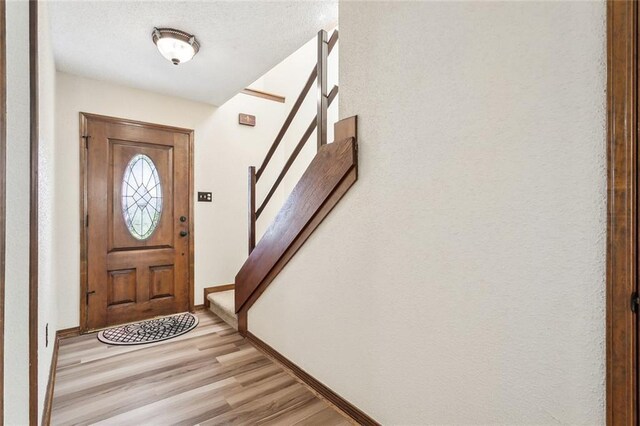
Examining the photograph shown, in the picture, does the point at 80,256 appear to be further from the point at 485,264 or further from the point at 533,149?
the point at 533,149

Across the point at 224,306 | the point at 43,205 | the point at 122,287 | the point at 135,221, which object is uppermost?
the point at 43,205

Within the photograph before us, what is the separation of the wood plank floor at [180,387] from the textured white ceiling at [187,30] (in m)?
2.29

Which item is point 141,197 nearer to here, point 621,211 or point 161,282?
point 161,282

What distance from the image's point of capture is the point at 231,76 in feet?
9.32

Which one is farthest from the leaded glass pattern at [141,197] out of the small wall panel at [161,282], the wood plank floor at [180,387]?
the wood plank floor at [180,387]

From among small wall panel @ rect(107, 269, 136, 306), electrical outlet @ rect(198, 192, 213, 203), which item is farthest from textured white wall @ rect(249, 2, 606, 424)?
A: small wall panel @ rect(107, 269, 136, 306)

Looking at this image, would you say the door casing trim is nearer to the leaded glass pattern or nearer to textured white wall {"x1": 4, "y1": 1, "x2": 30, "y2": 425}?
textured white wall {"x1": 4, "y1": 1, "x2": 30, "y2": 425}

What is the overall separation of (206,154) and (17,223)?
2603mm

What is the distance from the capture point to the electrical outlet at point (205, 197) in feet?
11.3

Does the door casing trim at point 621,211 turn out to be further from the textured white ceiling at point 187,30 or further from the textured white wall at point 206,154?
the textured white wall at point 206,154

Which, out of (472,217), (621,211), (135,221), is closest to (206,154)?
(135,221)

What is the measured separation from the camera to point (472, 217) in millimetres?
1148

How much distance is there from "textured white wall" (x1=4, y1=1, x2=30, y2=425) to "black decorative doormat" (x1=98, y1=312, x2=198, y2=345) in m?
1.75

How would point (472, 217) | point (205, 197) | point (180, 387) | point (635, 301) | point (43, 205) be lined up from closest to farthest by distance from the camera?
point (635, 301), point (472, 217), point (43, 205), point (180, 387), point (205, 197)
